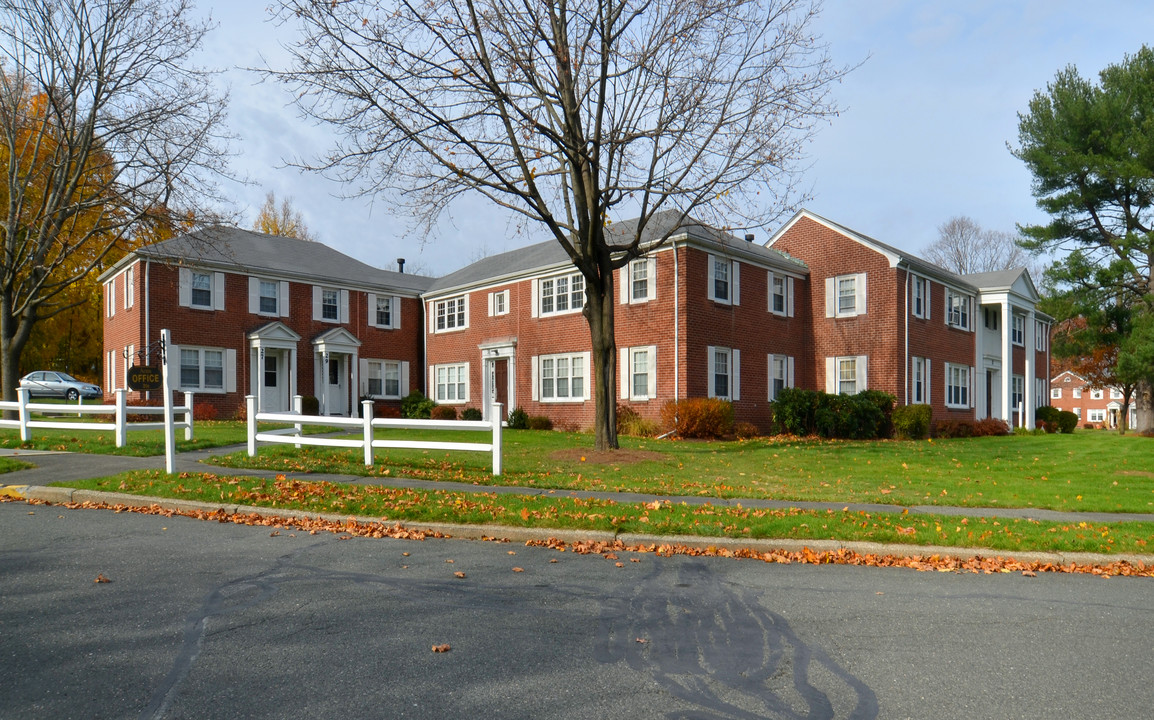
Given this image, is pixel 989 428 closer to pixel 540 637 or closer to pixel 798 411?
pixel 798 411

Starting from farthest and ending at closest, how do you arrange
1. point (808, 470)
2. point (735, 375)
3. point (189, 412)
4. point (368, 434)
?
point (735, 375)
point (808, 470)
point (189, 412)
point (368, 434)

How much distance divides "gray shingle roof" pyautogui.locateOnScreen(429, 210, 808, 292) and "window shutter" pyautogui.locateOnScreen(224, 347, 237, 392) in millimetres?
9308

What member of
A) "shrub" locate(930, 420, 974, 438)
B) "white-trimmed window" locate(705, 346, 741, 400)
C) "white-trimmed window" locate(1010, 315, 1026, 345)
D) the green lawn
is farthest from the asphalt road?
"white-trimmed window" locate(1010, 315, 1026, 345)

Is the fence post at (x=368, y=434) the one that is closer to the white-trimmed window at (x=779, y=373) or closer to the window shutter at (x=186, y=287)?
the white-trimmed window at (x=779, y=373)

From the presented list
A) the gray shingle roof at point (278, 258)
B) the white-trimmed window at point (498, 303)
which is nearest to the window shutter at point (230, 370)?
the gray shingle roof at point (278, 258)

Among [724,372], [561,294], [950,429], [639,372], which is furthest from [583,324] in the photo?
[950,429]

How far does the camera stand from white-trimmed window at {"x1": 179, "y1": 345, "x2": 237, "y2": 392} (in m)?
29.5

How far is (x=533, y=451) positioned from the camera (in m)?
18.5

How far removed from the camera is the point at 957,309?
108ft

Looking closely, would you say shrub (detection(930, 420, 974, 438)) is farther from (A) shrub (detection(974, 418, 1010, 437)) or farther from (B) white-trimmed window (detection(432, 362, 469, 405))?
(B) white-trimmed window (detection(432, 362, 469, 405))

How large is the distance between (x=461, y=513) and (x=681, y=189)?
34.2 ft

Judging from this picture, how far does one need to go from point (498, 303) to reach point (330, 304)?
772 cm

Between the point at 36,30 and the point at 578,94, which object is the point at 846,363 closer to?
the point at 578,94

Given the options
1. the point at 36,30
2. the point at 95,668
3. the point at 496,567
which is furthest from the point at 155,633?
the point at 36,30
